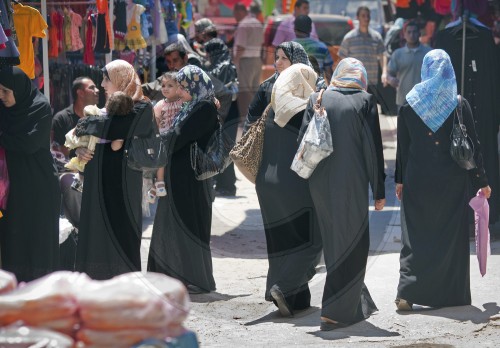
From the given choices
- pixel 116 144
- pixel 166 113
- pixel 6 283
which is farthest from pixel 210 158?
pixel 6 283

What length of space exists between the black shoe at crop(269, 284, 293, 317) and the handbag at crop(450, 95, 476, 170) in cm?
142

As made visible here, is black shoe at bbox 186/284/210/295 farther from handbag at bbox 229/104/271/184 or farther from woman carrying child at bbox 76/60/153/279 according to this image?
handbag at bbox 229/104/271/184

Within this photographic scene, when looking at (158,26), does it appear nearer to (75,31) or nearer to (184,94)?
(75,31)

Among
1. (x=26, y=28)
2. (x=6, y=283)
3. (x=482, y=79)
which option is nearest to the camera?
(x=6, y=283)

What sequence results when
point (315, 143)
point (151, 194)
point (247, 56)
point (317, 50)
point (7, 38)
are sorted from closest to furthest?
point (315, 143) < point (7, 38) < point (151, 194) < point (317, 50) < point (247, 56)

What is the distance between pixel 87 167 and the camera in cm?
742

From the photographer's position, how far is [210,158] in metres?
7.74

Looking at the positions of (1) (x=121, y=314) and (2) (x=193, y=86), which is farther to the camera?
(2) (x=193, y=86)

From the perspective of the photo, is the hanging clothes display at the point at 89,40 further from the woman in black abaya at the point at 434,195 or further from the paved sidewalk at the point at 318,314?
the woman in black abaya at the point at 434,195

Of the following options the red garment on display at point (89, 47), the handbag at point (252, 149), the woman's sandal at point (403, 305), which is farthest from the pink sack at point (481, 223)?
the red garment on display at point (89, 47)

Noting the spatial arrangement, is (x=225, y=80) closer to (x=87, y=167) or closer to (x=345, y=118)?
(x=87, y=167)

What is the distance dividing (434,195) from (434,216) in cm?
14

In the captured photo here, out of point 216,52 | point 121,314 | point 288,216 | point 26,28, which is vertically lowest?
point 288,216

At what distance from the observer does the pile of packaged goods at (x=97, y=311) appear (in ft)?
12.6
